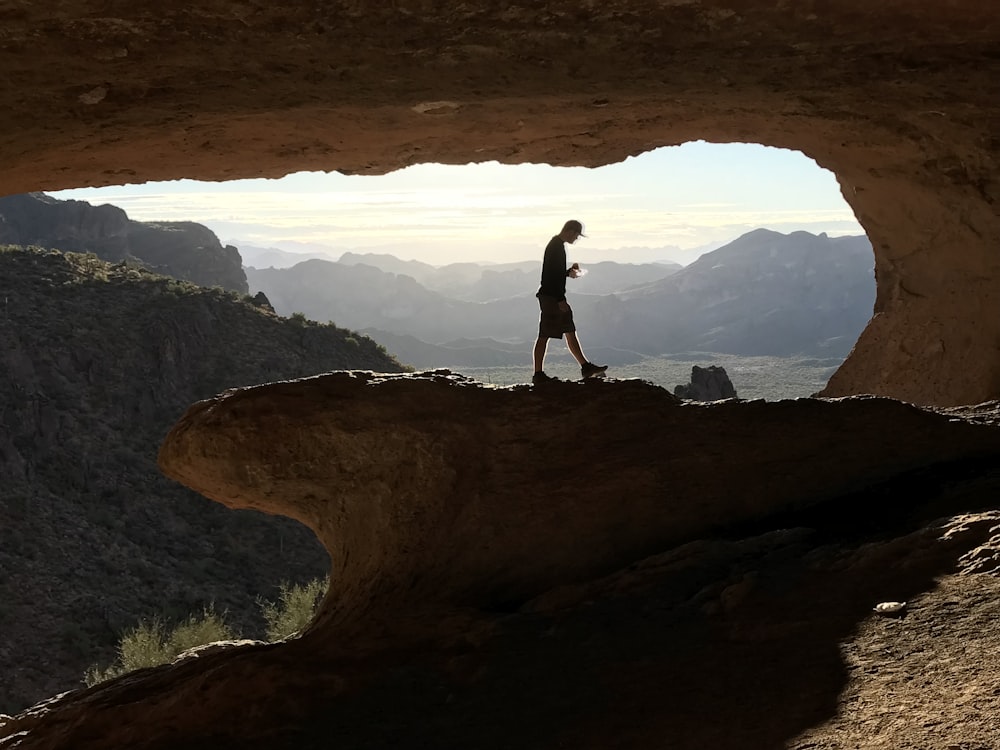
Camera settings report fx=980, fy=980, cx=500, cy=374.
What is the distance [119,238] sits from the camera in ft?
190

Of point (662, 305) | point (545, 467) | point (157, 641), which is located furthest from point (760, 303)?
point (545, 467)

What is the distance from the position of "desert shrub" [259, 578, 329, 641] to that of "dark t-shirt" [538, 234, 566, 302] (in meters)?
15.7

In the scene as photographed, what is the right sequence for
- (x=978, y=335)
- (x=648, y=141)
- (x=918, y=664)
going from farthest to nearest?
(x=978, y=335) < (x=648, y=141) < (x=918, y=664)

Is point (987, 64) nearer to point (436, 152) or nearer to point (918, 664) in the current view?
point (436, 152)

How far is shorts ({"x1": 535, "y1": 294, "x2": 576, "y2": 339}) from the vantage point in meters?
8.65

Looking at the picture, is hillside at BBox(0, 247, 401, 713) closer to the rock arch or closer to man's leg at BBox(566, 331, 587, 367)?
man's leg at BBox(566, 331, 587, 367)

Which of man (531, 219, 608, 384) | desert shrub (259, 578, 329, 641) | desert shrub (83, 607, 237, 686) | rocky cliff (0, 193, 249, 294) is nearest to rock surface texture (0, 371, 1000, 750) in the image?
man (531, 219, 608, 384)

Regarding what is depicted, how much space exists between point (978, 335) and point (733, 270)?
99.5 metres

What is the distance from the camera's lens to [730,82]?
25.2 feet

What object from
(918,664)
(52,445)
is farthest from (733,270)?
(918,664)

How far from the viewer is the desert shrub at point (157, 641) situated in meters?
22.3

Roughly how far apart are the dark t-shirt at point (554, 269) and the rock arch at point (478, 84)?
3.41ft

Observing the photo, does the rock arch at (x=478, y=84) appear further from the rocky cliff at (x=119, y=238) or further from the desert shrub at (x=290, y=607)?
the rocky cliff at (x=119, y=238)

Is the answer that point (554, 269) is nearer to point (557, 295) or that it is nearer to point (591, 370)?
point (557, 295)
